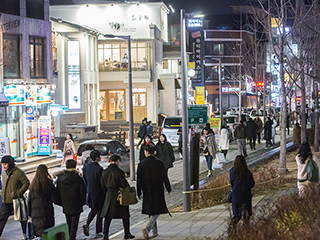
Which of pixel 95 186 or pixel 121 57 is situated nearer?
pixel 95 186

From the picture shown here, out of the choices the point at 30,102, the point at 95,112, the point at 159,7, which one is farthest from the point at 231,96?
the point at 30,102

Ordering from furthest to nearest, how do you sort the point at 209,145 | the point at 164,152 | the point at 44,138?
the point at 44,138 → the point at 209,145 → the point at 164,152

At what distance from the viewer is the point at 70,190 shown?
27.3ft

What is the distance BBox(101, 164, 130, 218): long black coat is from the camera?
28.0 feet

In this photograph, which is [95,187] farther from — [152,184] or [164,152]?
[164,152]

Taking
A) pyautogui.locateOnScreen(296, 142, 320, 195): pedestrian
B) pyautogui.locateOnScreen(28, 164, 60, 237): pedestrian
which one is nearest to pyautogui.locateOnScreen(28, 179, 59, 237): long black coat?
pyautogui.locateOnScreen(28, 164, 60, 237): pedestrian

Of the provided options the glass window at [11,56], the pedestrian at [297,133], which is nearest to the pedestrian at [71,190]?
the glass window at [11,56]

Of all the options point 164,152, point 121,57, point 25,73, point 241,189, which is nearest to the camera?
point 241,189

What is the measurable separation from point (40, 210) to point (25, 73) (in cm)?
1489

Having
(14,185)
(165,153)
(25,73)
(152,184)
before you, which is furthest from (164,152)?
(25,73)

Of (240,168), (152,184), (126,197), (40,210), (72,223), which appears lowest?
(72,223)

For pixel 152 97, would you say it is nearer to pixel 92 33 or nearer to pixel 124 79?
pixel 124 79

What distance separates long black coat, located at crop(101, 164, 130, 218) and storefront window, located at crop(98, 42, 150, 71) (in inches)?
1430

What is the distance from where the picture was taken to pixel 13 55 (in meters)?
21.3
